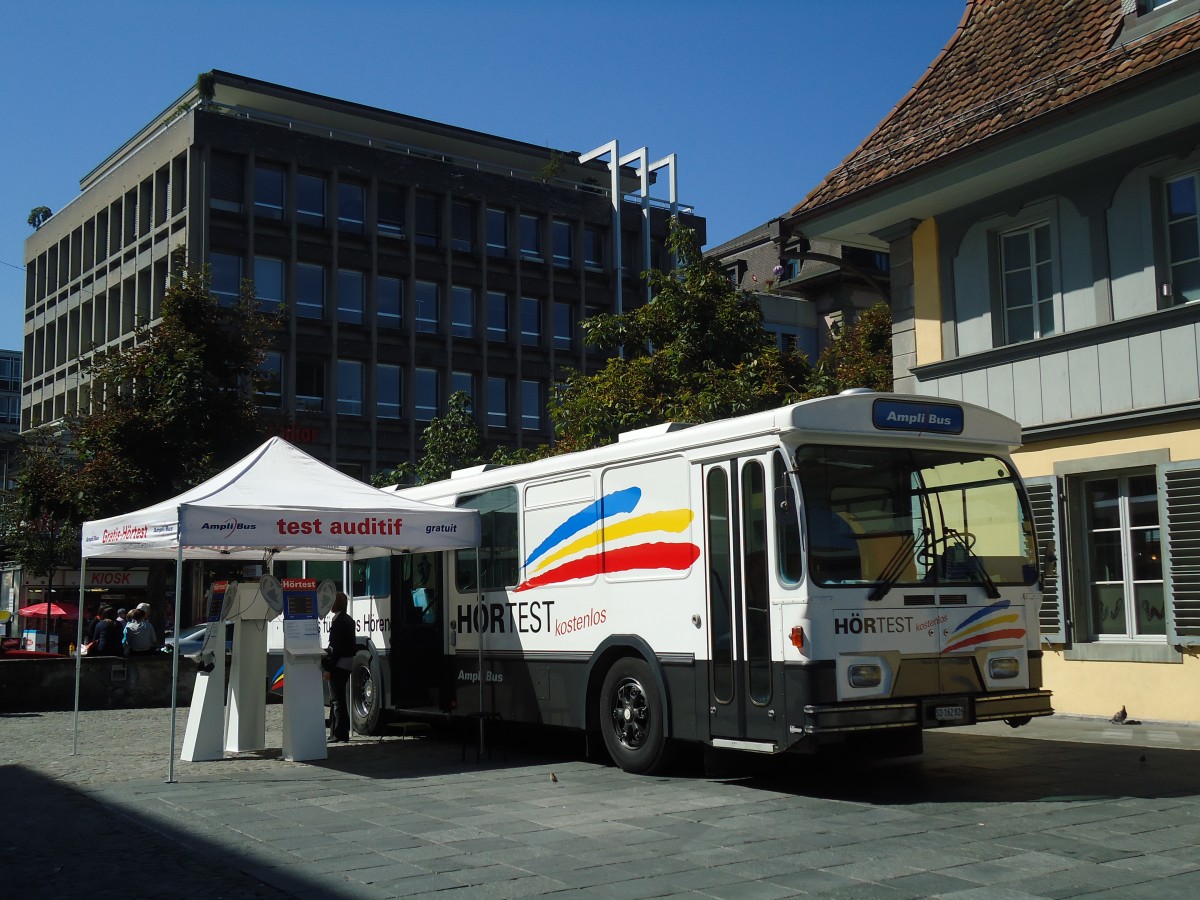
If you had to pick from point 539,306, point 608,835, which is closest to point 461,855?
point 608,835

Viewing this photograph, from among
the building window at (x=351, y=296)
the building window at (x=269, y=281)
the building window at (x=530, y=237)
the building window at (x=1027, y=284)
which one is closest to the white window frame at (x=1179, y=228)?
the building window at (x=1027, y=284)

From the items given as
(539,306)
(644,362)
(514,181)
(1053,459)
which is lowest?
(1053,459)

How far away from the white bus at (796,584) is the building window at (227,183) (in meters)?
38.1

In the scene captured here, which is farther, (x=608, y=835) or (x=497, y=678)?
(x=497, y=678)

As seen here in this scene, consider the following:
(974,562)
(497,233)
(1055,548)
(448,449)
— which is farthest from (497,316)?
(974,562)

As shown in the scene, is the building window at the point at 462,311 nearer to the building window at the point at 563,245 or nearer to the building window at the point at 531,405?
the building window at the point at 531,405

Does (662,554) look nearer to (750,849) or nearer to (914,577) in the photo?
(914,577)

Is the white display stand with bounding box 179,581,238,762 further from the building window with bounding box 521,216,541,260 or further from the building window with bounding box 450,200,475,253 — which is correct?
the building window with bounding box 521,216,541,260

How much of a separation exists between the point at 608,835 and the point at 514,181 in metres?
48.4

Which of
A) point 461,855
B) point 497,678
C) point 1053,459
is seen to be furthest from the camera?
point 1053,459

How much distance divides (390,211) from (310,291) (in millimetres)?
4750

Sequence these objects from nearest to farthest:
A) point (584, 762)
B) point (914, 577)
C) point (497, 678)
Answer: point (914, 577)
point (584, 762)
point (497, 678)

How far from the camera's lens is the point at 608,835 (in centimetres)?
862

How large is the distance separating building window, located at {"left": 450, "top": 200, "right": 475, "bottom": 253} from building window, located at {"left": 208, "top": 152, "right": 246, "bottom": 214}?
8.53 meters
